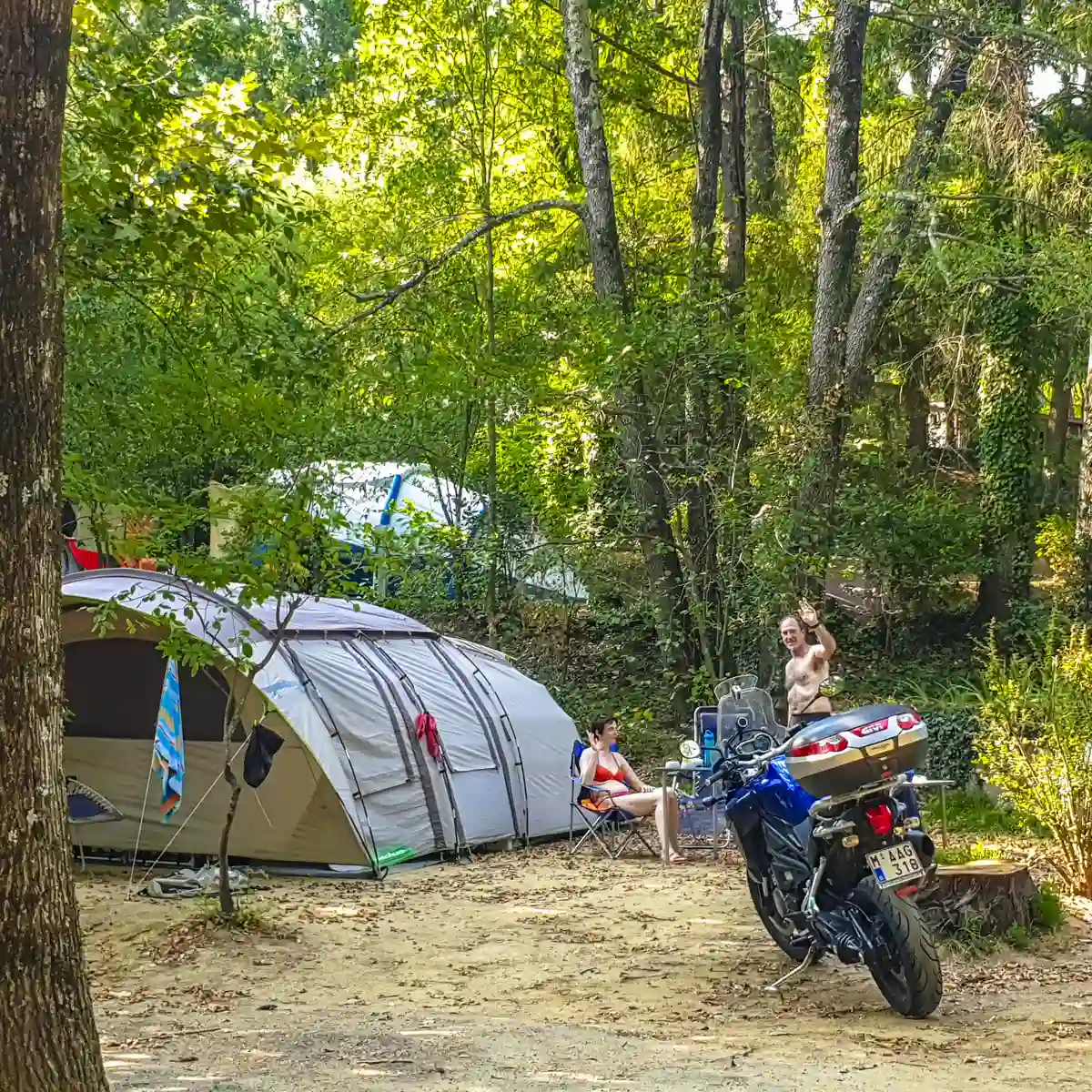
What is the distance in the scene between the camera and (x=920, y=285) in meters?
12.7

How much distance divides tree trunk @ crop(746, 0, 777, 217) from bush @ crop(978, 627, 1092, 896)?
9922mm

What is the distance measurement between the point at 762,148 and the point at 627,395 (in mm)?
6105

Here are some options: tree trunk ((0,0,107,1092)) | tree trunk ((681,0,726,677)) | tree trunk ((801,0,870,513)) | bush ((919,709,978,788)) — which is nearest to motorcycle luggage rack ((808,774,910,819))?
tree trunk ((0,0,107,1092))

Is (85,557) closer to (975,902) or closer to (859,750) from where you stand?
(975,902)

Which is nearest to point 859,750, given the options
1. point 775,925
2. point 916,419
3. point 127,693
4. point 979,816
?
point 775,925

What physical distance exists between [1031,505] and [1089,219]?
130 inches

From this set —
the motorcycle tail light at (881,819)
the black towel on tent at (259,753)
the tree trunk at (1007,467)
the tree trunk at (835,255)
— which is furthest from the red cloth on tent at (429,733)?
the tree trunk at (1007,467)

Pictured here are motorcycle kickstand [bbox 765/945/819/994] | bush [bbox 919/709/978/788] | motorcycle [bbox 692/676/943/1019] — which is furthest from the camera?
bush [bbox 919/709/978/788]

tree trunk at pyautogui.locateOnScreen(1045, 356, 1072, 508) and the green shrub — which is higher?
tree trunk at pyautogui.locateOnScreen(1045, 356, 1072, 508)

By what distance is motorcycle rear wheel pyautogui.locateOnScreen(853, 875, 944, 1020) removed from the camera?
5.03 metres

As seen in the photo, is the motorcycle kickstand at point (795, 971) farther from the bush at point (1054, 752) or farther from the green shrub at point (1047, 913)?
the bush at point (1054, 752)

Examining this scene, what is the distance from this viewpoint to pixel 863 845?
532 centimetres

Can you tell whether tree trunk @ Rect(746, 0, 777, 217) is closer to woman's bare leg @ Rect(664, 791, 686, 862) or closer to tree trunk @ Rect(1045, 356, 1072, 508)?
tree trunk @ Rect(1045, 356, 1072, 508)

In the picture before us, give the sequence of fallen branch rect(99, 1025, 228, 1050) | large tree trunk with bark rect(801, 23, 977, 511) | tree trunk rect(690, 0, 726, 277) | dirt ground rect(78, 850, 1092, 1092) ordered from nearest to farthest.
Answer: dirt ground rect(78, 850, 1092, 1092) < fallen branch rect(99, 1025, 228, 1050) < large tree trunk with bark rect(801, 23, 977, 511) < tree trunk rect(690, 0, 726, 277)
